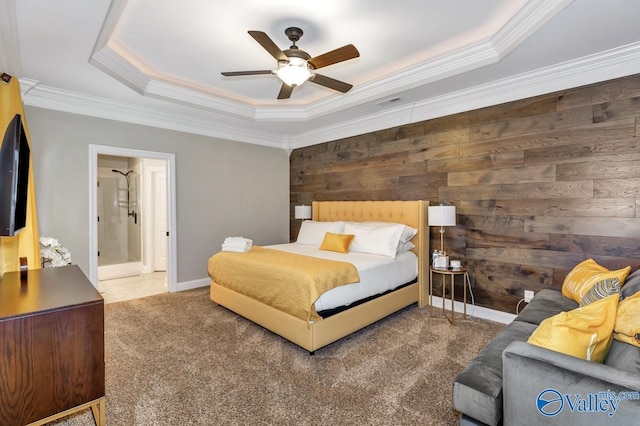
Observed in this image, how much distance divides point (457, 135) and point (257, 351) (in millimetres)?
3218

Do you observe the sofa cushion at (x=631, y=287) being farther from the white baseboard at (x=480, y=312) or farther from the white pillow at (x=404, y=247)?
the white pillow at (x=404, y=247)

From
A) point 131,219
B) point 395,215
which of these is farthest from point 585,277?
point 131,219

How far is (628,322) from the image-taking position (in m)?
1.39

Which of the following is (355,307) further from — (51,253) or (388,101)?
(51,253)

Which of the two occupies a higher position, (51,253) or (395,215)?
(395,215)

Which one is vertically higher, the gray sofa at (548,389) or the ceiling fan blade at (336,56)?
the ceiling fan blade at (336,56)

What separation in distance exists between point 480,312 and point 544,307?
46.7 inches

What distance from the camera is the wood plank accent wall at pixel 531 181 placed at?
2680 millimetres

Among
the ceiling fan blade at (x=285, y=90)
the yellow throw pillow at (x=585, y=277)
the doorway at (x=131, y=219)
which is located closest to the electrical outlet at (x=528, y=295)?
the yellow throw pillow at (x=585, y=277)

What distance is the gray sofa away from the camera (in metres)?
1.13

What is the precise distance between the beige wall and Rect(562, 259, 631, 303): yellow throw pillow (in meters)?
4.29

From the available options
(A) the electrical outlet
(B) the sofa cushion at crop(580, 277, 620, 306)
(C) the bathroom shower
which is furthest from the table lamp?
(C) the bathroom shower

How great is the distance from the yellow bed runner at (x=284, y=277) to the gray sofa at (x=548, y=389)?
1316 millimetres

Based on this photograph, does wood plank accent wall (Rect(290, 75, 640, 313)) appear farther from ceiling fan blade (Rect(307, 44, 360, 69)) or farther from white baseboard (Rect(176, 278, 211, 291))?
white baseboard (Rect(176, 278, 211, 291))
